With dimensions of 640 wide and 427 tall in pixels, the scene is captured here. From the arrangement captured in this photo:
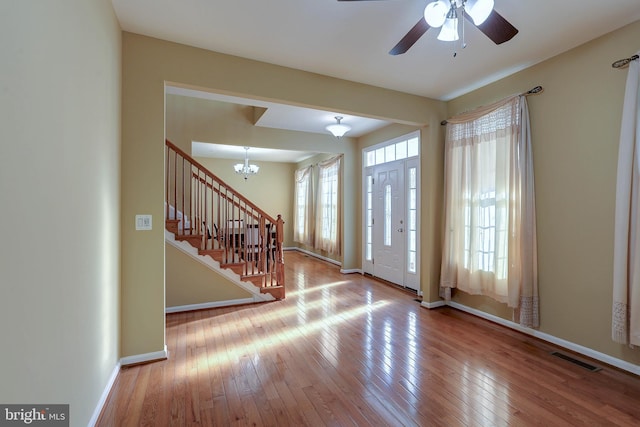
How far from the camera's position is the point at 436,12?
173cm

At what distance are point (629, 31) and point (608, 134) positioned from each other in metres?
0.80

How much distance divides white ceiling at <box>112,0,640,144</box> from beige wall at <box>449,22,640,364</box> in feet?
0.69

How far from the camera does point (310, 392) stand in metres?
2.13

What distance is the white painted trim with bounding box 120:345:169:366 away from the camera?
8.14 feet

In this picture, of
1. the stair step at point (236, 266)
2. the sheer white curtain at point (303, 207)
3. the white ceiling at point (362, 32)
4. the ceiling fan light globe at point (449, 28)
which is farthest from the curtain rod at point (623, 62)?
the sheer white curtain at point (303, 207)

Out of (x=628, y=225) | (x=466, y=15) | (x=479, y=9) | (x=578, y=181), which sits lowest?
(x=628, y=225)

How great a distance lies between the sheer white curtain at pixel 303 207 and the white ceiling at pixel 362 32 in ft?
16.9

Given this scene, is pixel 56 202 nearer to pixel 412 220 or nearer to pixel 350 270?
pixel 412 220

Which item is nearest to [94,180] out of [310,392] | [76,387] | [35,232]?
[35,232]

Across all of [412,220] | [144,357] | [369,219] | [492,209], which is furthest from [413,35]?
[369,219]

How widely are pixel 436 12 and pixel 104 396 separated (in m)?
3.26

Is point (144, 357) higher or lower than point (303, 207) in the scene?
lower

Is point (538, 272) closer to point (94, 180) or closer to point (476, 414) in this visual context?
point (476, 414)

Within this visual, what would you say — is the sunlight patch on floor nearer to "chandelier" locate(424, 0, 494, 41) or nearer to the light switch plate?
the light switch plate
